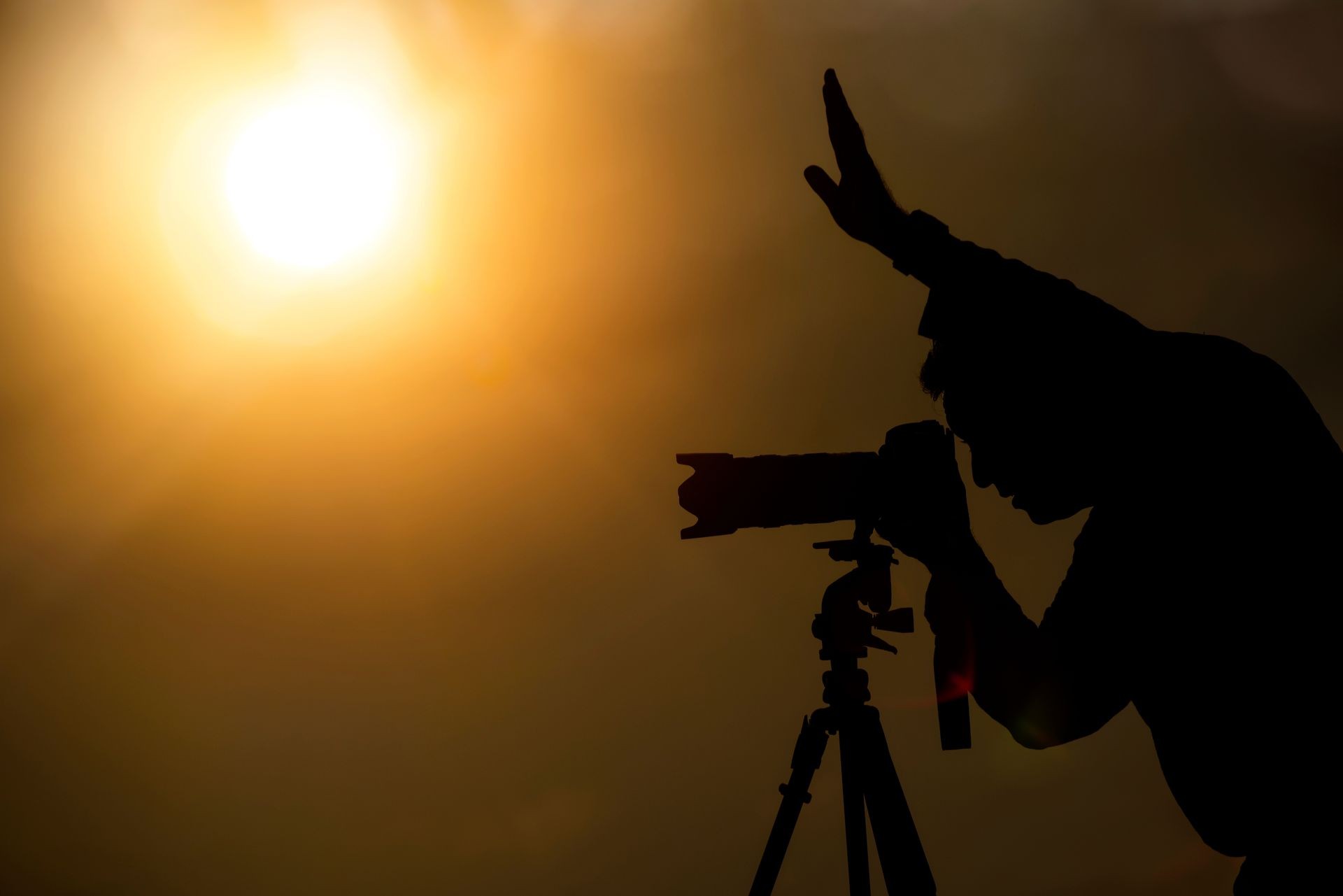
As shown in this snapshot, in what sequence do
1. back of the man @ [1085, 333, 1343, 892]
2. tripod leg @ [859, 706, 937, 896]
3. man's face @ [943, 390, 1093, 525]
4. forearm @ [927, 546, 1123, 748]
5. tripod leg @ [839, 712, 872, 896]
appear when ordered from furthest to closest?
tripod leg @ [839, 712, 872, 896] → tripod leg @ [859, 706, 937, 896] → forearm @ [927, 546, 1123, 748] → man's face @ [943, 390, 1093, 525] → back of the man @ [1085, 333, 1343, 892]

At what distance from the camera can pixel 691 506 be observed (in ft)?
8.76

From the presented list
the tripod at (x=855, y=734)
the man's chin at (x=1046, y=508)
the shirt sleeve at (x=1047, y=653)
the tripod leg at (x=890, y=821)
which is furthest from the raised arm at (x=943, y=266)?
the tripod leg at (x=890, y=821)

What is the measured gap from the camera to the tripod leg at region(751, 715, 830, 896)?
2619mm

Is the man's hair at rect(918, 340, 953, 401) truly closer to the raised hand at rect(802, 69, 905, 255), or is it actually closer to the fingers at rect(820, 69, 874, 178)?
the raised hand at rect(802, 69, 905, 255)

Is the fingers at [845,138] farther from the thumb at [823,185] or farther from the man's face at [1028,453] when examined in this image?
the man's face at [1028,453]

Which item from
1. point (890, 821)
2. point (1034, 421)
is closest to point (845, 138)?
point (1034, 421)

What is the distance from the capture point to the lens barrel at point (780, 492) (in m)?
2.62

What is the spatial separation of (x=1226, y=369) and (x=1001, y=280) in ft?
1.55

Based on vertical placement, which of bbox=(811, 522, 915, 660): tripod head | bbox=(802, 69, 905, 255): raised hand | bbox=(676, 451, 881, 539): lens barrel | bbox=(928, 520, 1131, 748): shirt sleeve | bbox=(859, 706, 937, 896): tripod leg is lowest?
bbox=(859, 706, 937, 896): tripod leg

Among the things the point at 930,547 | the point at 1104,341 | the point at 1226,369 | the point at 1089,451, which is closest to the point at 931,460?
the point at 930,547

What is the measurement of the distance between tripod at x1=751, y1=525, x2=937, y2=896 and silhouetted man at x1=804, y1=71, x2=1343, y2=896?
228 mm

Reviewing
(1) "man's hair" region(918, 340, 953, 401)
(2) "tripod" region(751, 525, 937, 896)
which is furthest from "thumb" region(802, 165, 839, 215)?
(2) "tripod" region(751, 525, 937, 896)

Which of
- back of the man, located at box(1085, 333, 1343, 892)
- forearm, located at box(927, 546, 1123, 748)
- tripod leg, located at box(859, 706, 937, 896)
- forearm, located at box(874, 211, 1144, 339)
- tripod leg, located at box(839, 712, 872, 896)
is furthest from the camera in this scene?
tripod leg, located at box(839, 712, 872, 896)

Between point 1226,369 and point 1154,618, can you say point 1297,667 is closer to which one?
point 1154,618
